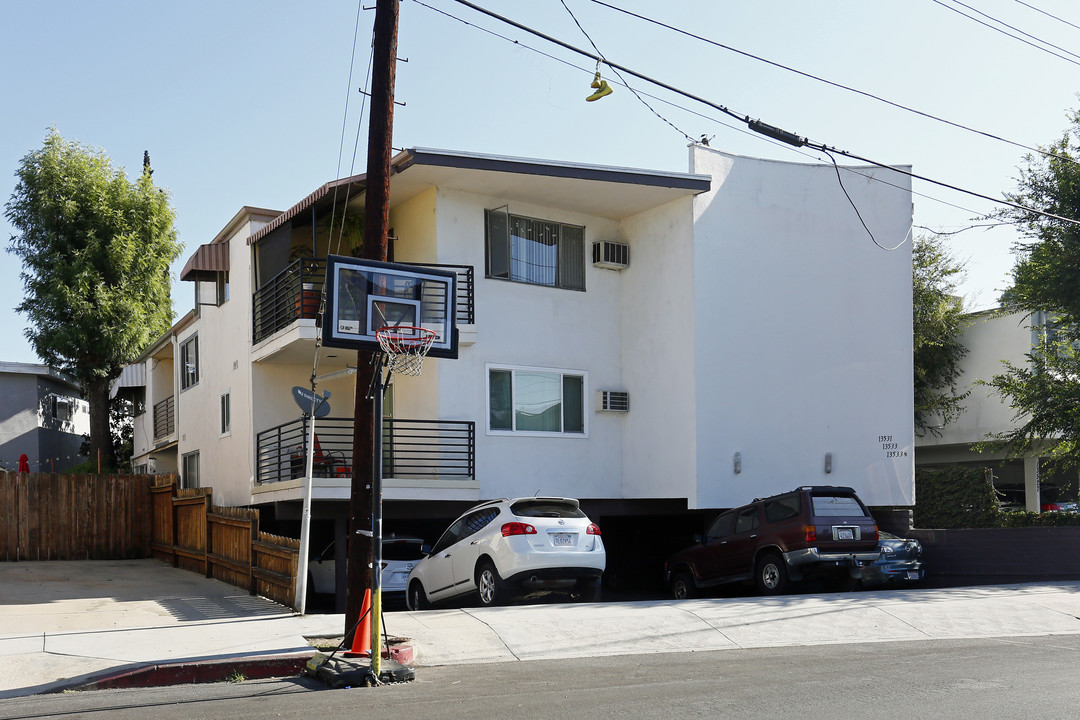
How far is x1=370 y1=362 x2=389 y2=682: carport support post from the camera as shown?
30.6ft

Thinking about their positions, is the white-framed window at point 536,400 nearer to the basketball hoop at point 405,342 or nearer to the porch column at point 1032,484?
the basketball hoop at point 405,342

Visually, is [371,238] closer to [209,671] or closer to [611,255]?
[209,671]

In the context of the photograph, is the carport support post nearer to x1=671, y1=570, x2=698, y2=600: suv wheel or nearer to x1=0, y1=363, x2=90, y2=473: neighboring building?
x1=671, y1=570, x2=698, y2=600: suv wheel

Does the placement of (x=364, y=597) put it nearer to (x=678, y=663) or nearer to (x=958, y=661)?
(x=678, y=663)

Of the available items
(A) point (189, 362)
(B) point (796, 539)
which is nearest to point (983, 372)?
Result: (B) point (796, 539)

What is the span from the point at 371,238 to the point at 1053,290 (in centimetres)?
1697

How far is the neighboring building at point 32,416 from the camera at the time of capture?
1502 inches

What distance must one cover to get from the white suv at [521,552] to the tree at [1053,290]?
12687mm

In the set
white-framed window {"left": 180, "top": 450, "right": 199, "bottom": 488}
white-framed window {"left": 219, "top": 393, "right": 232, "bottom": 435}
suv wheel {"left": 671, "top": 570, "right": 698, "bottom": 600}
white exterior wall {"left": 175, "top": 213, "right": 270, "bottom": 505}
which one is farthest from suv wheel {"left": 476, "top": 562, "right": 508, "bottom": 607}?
white-framed window {"left": 180, "top": 450, "right": 199, "bottom": 488}

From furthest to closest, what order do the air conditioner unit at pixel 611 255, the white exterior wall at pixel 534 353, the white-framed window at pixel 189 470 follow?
the white-framed window at pixel 189 470 < the air conditioner unit at pixel 611 255 < the white exterior wall at pixel 534 353

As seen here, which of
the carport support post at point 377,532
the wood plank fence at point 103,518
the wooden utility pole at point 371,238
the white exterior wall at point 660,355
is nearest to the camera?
the carport support post at point 377,532

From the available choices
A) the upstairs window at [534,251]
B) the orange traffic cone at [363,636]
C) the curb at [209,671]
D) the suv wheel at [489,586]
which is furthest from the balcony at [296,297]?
the curb at [209,671]

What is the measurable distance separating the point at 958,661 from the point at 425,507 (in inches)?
411

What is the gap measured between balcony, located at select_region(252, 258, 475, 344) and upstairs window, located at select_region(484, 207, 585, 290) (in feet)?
3.04
